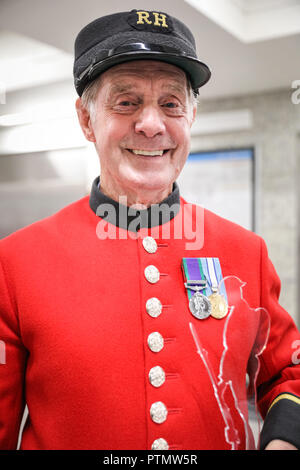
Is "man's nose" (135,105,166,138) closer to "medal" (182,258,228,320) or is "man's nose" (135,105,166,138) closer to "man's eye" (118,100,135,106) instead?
"man's eye" (118,100,135,106)

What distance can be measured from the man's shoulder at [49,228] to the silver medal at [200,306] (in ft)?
0.83

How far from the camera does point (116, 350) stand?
2.21 ft

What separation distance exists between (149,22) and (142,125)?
0.55 ft

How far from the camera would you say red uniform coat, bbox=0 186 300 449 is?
650mm

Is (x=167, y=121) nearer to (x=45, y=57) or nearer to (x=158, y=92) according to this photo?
(x=158, y=92)

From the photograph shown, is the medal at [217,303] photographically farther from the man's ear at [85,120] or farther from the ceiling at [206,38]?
the ceiling at [206,38]

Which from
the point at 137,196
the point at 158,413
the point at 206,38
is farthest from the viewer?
the point at 206,38

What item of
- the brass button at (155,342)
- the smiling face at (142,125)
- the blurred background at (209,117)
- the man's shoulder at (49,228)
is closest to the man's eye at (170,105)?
the smiling face at (142,125)

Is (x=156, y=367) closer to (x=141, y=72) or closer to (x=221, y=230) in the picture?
(x=221, y=230)

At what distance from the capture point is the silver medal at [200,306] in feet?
2.27

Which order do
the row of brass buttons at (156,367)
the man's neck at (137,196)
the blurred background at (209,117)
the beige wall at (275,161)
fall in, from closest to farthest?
the row of brass buttons at (156,367) < the man's neck at (137,196) < the blurred background at (209,117) < the beige wall at (275,161)

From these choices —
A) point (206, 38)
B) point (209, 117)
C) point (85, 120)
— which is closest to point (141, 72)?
point (85, 120)

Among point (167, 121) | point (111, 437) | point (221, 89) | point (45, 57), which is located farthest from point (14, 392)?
point (221, 89)

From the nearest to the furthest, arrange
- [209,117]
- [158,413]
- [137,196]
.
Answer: [158,413]
[137,196]
[209,117]
